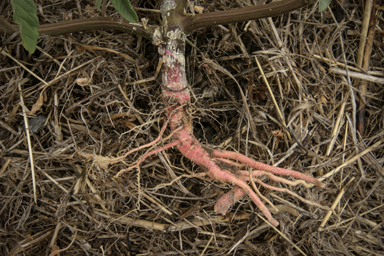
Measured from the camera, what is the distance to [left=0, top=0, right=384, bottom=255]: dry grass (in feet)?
3.62

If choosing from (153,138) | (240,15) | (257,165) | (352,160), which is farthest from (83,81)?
(352,160)

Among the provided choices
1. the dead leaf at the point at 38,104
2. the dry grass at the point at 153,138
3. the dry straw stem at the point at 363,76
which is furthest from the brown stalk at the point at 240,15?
the dead leaf at the point at 38,104

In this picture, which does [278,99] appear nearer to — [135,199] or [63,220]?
[135,199]

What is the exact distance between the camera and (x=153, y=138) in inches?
43.1

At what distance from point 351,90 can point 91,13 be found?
1.26m

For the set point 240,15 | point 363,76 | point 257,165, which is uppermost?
point 240,15

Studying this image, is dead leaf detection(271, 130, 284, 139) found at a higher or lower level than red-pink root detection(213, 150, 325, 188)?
higher

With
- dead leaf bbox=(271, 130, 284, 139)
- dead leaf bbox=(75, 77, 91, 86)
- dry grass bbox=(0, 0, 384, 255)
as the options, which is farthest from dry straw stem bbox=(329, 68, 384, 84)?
dead leaf bbox=(75, 77, 91, 86)

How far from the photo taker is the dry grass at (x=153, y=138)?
1.10 m

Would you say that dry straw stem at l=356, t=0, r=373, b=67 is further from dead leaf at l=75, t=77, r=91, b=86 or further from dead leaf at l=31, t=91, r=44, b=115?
dead leaf at l=31, t=91, r=44, b=115

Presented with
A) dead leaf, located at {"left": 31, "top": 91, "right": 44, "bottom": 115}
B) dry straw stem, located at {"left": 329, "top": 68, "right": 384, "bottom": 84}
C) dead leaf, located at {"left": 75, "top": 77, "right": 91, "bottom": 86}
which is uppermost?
dead leaf, located at {"left": 75, "top": 77, "right": 91, "bottom": 86}

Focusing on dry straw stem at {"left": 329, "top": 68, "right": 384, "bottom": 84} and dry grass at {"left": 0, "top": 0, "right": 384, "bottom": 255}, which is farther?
dry straw stem at {"left": 329, "top": 68, "right": 384, "bottom": 84}

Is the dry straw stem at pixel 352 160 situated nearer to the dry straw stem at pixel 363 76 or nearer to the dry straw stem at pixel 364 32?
A: the dry straw stem at pixel 363 76

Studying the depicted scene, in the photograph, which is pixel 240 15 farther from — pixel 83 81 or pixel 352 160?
pixel 352 160
